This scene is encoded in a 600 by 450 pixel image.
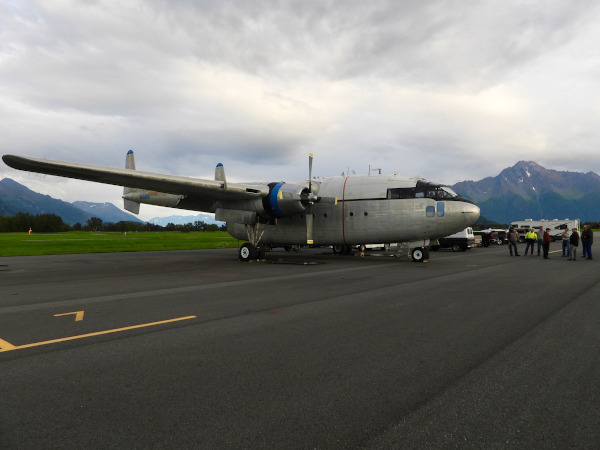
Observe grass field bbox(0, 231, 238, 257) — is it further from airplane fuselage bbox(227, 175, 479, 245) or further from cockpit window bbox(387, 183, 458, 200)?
cockpit window bbox(387, 183, 458, 200)

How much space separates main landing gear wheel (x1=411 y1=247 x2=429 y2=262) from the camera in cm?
1800

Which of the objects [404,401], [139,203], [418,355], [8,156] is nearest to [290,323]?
[418,355]

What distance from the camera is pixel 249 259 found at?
19656 millimetres

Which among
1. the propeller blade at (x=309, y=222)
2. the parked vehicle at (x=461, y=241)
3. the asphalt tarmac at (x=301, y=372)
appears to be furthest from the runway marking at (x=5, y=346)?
the parked vehicle at (x=461, y=241)

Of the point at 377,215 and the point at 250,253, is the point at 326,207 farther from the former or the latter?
the point at 250,253

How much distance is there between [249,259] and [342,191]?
6.18 metres

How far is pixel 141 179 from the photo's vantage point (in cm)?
1506

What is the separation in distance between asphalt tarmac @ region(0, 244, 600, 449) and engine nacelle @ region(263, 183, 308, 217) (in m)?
9.72

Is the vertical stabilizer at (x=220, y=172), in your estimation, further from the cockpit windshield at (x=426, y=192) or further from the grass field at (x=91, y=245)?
the grass field at (x=91, y=245)

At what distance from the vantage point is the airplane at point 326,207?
16906mm

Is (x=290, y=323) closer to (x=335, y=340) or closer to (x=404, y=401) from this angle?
(x=335, y=340)

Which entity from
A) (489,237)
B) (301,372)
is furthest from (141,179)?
(489,237)

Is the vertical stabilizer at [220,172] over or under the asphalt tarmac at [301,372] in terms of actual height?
over

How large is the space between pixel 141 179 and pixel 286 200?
6.63 m
